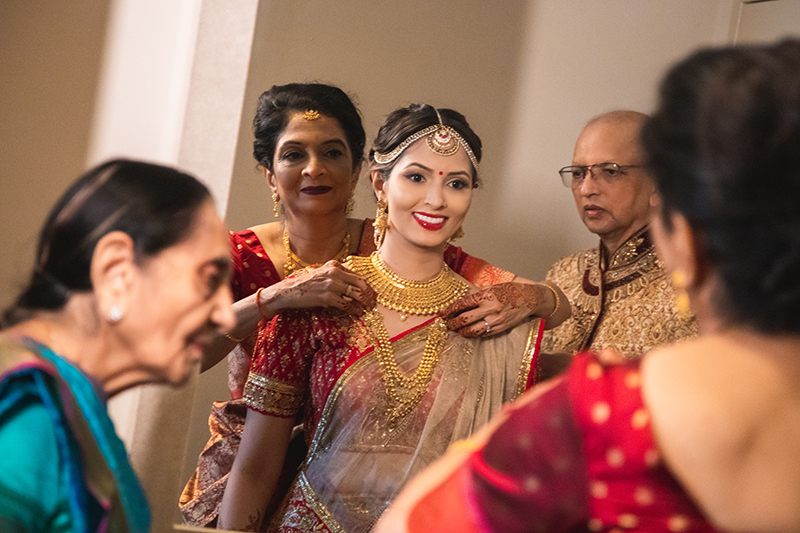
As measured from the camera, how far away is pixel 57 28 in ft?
5.38

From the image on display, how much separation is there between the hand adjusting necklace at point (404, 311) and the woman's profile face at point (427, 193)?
0.29 feet

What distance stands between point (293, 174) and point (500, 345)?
1.79 feet

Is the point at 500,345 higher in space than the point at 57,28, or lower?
lower

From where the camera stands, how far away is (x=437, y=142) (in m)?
1.45

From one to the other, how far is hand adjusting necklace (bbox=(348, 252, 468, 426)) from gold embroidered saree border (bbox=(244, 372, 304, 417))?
199 millimetres

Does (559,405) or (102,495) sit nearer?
(559,405)

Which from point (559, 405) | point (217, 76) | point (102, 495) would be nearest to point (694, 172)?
point (559, 405)

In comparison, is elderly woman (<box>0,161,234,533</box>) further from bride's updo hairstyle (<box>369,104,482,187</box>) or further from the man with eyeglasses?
the man with eyeglasses

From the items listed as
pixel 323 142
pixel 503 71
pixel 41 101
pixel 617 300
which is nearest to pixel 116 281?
pixel 323 142

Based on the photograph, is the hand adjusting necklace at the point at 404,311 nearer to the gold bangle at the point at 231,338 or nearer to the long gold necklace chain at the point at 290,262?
the long gold necklace chain at the point at 290,262

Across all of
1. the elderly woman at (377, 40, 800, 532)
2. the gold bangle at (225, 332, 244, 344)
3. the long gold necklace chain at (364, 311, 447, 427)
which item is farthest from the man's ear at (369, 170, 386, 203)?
the elderly woman at (377, 40, 800, 532)

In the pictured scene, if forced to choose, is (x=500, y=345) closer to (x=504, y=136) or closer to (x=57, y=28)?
(x=504, y=136)

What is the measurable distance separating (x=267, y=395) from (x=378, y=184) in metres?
0.48

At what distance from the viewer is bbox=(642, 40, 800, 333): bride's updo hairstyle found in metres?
0.60
